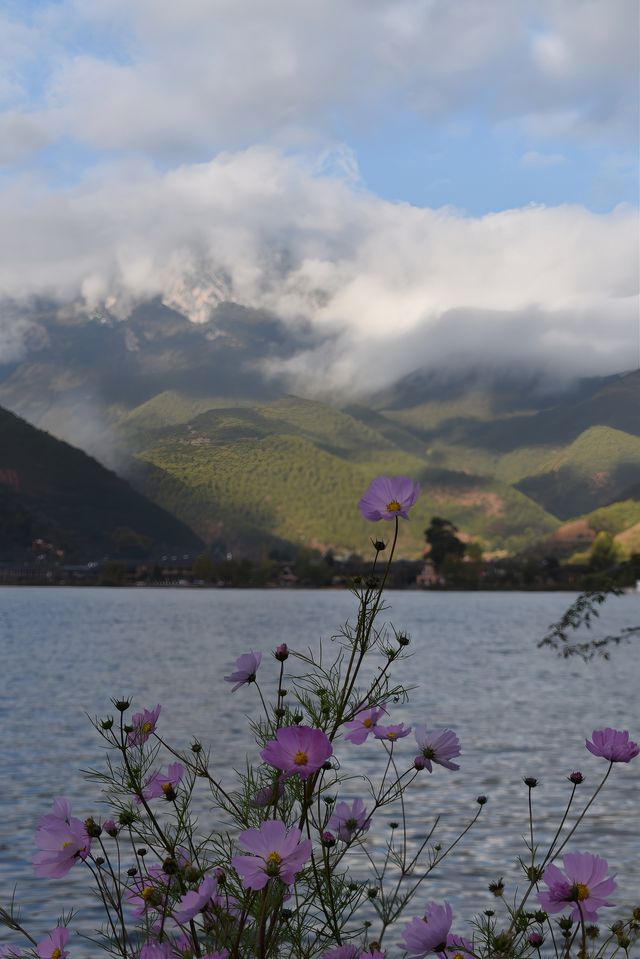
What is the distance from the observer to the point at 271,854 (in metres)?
2.80

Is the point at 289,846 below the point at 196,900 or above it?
above

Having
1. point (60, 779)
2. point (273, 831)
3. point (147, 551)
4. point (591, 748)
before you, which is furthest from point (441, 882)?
point (147, 551)

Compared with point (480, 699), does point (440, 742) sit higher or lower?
higher

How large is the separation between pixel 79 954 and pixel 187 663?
3724 cm

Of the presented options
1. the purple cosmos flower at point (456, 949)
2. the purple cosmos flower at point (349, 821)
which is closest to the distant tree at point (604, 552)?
the purple cosmos flower at point (349, 821)

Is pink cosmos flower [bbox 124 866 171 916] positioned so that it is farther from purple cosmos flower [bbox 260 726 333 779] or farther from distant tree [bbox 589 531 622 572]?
distant tree [bbox 589 531 622 572]

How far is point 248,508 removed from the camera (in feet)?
416

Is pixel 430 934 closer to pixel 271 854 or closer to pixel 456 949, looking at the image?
pixel 456 949

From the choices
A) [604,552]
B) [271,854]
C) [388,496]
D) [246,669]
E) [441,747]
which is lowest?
[271,854]

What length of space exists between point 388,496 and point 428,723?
75.1ft

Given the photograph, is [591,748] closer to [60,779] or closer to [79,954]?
[79,954]

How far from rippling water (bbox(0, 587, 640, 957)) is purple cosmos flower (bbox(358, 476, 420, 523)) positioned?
0.47m

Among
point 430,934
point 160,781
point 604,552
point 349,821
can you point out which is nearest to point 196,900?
point 430,934

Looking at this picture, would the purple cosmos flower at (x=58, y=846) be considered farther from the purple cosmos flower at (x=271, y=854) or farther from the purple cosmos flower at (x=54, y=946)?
the purple cosmos flower at (x=271, y=854)
